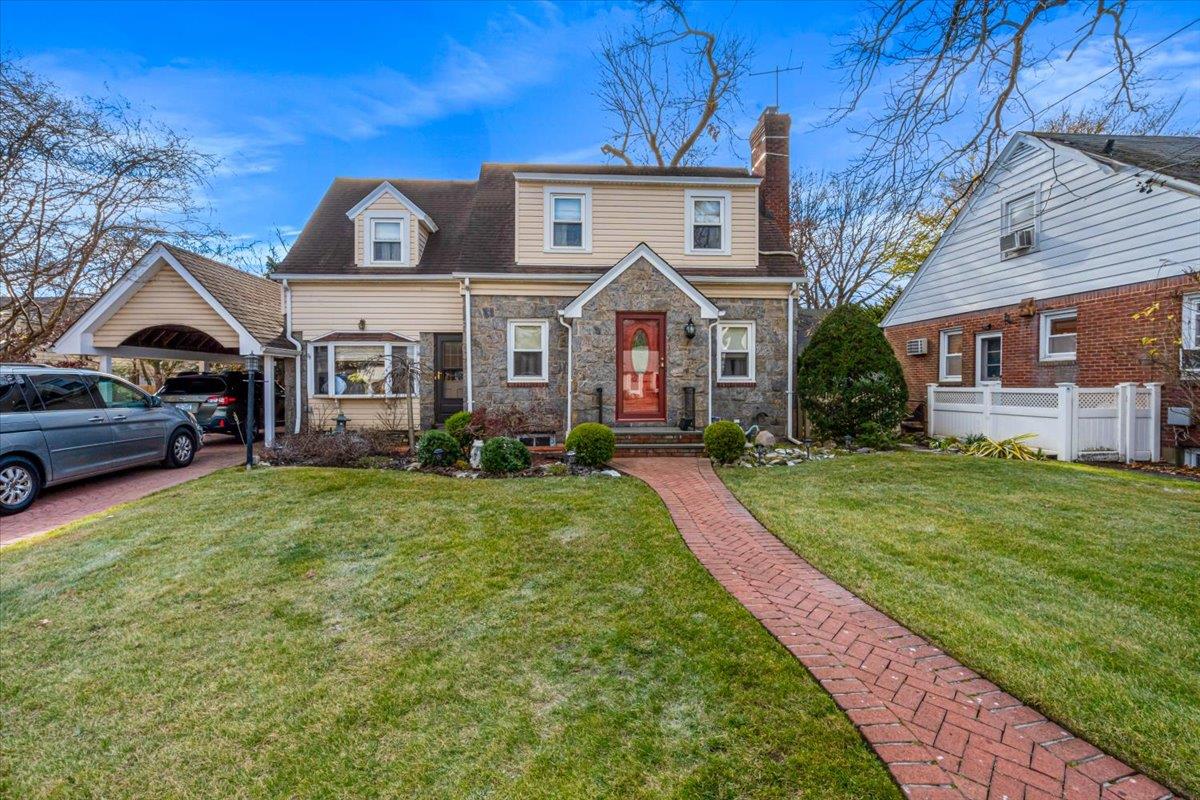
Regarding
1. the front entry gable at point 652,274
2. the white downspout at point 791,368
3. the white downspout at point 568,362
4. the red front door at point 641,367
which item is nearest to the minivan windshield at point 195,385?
the white downspout at point 568,362

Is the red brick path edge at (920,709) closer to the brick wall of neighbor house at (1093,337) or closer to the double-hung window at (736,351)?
the double-hung window at (736,351)

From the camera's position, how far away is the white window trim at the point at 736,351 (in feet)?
38.6

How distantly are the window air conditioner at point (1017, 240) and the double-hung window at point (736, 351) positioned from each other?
5935mm

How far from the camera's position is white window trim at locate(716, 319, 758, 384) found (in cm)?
1177

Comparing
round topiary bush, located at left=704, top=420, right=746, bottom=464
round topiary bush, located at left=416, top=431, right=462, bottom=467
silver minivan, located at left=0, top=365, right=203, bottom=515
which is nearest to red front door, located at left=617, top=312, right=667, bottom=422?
round topiary bush, located at left=704, top=420, right=746, bottom=464

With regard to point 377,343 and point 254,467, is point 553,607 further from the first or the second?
point 377,343

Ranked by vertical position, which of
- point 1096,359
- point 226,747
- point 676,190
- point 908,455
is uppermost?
point 676,190

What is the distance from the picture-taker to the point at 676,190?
12.2 meters

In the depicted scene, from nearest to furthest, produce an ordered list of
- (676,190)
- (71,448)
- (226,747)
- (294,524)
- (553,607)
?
(226,747), (553,607), (294,524), (71,448), (676,190)

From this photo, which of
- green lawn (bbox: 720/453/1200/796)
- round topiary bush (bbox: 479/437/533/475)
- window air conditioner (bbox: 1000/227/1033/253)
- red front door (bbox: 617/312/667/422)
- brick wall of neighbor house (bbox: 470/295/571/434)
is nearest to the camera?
green lawn (bbox: 720/453/1200/796)

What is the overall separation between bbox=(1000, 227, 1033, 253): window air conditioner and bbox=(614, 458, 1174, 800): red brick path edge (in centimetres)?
1117

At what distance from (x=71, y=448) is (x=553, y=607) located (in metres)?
8.06

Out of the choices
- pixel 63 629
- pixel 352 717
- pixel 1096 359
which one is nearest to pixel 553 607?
pixel 352 717

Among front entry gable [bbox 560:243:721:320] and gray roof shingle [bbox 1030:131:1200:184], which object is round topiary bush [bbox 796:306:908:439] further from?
gray roof shingle [bbox 1030:131:1200:184]
